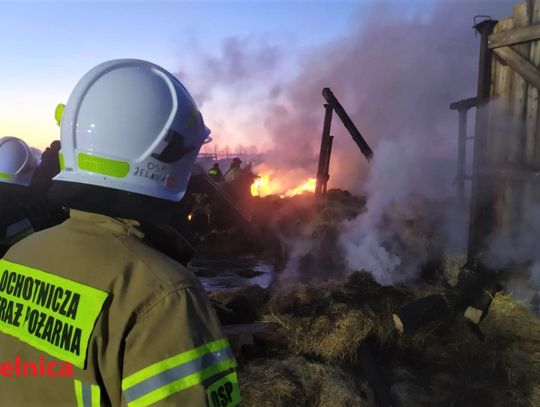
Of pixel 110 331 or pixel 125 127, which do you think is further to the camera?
pixel 125 127

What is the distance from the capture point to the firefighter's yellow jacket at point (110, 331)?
3.26 ft

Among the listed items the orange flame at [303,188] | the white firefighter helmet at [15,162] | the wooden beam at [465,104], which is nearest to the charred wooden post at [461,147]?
the wooden beam at [465,104]

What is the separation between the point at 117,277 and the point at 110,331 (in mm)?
130

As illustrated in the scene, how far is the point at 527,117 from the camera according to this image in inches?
215

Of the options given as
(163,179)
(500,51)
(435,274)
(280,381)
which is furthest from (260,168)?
(163,179)

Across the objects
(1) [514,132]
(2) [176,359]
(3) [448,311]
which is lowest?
(3) [448,311]

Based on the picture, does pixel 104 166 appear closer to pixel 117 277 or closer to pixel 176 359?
pixel 117 277

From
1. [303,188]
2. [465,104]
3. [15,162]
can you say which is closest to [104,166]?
[15,162]

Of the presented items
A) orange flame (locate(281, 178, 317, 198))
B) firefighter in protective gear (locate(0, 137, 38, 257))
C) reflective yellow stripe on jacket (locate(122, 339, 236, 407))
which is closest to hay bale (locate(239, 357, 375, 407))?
firefighter in protective gear (locate(0, 137, 38, 257))

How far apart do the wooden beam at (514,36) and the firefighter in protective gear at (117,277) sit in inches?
209

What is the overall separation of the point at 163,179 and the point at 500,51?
19.0 ft

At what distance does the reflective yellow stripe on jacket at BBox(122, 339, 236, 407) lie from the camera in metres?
0.97

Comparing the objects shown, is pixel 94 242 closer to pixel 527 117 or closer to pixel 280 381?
pixel 280 381

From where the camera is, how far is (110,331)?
104 centimetres
